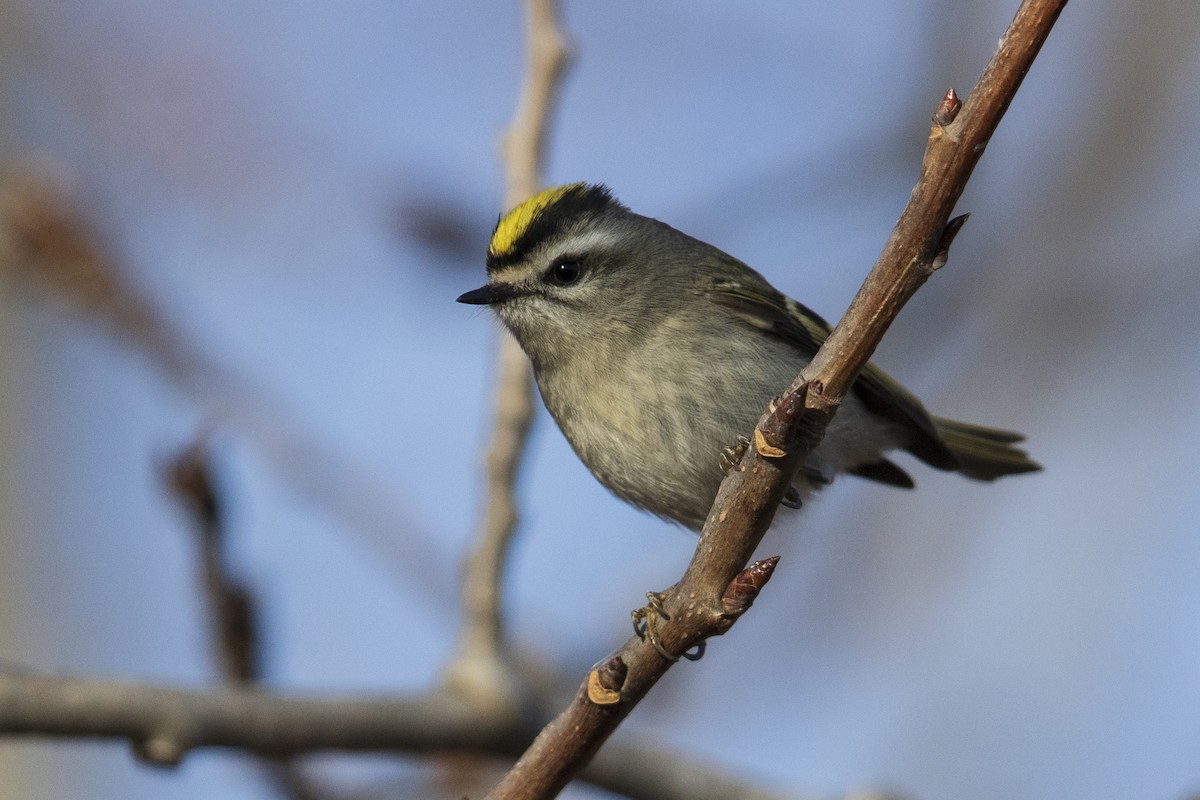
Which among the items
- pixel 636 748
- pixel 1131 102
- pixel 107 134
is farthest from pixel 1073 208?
pixel 107 134

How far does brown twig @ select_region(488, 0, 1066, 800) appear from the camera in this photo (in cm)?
146

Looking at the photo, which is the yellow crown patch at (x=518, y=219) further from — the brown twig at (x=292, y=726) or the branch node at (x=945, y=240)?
the branch node at (x=945, y=240)

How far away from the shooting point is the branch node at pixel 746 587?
5.45 ft

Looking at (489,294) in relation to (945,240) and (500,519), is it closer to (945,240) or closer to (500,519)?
(500,519)

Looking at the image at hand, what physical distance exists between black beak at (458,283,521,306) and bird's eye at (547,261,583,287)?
0.10m

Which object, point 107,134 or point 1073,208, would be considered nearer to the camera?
point 1073,208

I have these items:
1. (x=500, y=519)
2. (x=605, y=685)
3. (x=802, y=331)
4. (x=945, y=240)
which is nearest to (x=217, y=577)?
(x=500, y=519)

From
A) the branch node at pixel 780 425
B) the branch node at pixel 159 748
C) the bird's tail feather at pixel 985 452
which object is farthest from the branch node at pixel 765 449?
the bird's tail feather at pixel 985 452

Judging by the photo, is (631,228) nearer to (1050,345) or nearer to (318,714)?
(318,714)

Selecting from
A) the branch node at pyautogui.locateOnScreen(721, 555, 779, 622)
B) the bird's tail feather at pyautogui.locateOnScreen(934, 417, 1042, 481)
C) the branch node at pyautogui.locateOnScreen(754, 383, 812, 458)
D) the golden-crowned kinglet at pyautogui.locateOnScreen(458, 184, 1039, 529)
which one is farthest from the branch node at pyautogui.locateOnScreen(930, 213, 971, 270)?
the bird's tail feather at pyautogui.locateOnScreen(934, 417, 1042, 481)

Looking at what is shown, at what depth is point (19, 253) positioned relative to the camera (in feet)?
9.27

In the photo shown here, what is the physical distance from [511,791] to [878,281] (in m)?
0.81

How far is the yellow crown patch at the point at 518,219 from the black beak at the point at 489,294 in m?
0.09

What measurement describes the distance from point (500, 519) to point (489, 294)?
22.7 inches
